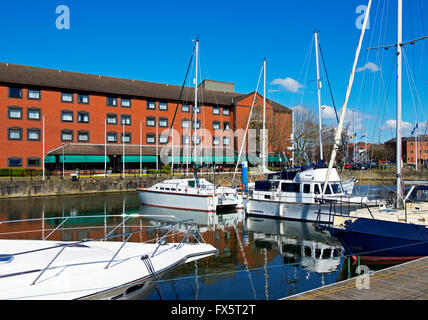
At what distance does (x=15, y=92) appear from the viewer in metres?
46.3

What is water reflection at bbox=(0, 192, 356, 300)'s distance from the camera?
34.7 feet

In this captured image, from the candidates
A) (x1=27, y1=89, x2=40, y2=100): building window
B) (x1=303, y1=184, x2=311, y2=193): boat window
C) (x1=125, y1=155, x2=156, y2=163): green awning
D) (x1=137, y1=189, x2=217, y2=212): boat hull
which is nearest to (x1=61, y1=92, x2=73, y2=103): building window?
(x1=27, y1=89, x2=40, y2=100): building window

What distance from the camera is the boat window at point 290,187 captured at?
77.0ft

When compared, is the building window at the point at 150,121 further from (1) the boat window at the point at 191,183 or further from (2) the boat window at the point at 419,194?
(2) the boat window at the point at 419,194

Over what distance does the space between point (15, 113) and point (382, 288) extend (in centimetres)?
5169

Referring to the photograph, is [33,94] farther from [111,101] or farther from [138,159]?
[138,159]

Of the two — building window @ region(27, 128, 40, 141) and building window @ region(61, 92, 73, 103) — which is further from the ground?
building window @ region(61, 92, 73, 103)

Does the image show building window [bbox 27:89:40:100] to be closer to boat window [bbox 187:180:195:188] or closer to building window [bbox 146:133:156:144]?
building window [bbox 146:133:156:144]

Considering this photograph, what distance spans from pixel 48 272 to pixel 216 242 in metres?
A: 11.1

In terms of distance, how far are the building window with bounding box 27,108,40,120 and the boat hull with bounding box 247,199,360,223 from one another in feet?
125

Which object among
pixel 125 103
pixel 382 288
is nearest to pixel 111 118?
pixel 125 103

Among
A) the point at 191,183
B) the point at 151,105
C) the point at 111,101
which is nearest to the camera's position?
the point at 191,183
